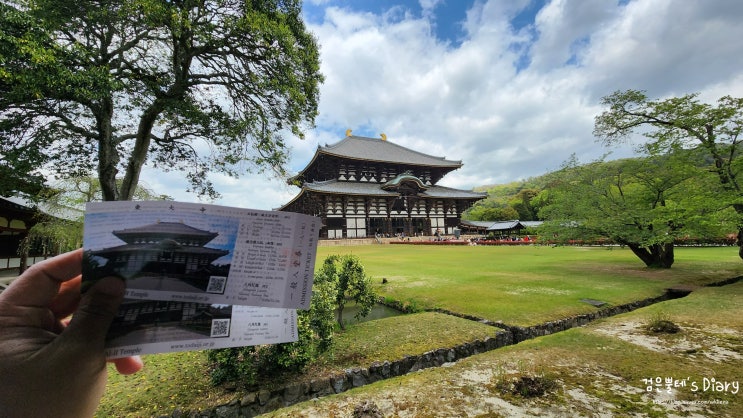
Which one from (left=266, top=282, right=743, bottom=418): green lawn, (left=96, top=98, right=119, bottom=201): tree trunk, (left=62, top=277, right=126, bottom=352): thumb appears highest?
(left=96, top=98, right=119, bottom=201): tree trunk

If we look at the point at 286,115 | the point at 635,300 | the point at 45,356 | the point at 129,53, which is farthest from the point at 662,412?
the point at 129,53

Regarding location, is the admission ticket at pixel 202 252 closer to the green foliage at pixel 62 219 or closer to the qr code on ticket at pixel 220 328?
the qr code on ticket at pixel 220 328

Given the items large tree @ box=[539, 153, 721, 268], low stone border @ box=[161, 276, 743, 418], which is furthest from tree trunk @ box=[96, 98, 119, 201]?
large tree @ box=[539, 153, 721, 268]

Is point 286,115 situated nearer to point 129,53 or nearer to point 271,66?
point 271,66

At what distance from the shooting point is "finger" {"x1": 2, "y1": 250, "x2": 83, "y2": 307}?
1002 mm

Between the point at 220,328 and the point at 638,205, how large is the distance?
12194mm

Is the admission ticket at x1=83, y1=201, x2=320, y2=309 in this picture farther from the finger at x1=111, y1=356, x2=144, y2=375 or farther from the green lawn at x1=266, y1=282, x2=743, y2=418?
the green lawn at x1=266, y1=282, x2=743, y2=418

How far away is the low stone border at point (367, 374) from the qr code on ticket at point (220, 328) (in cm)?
203

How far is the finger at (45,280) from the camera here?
1.00 m

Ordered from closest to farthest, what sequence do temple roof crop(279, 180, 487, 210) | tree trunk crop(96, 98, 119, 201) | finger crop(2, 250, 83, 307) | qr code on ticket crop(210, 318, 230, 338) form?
finger crop(2, 250, 83, 307), qr code on ticket crop(210, 318, 230, 338), tree trunk crop(96, 98, 119, 201), temple roof crop(279, 180, 487, 210)

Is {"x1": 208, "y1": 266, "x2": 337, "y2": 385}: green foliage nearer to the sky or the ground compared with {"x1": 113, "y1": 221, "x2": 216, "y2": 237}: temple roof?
nearer to the ground

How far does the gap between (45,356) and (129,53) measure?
793 centimetres

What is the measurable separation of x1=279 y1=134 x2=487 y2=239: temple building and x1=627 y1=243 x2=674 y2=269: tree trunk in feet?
66.9

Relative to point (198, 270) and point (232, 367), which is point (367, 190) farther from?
point (198, 270)
